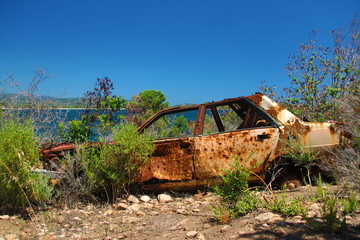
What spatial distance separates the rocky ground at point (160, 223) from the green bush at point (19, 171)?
0.26 m

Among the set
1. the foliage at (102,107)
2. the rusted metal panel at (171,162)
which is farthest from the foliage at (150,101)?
the rusted metal panel at (171,162)

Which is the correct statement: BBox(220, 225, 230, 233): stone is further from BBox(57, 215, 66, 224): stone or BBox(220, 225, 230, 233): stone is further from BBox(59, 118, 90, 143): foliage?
BBox(59, 118, 90, 143): foliage

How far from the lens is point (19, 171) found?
409 centimetres

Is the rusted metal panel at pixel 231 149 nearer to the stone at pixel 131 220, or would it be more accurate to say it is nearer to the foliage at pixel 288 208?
the stone at pixel 131 220

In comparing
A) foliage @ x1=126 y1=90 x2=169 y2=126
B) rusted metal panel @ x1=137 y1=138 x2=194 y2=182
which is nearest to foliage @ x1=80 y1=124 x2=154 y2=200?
rusted metal panel @ x1=137 y1=138 x2=194 y2=182

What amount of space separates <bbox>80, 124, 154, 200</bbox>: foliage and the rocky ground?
33cm

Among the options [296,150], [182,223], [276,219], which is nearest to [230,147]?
[296,150]

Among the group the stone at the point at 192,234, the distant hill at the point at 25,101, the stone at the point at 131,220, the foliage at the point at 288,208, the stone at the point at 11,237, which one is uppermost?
the distant hill at the point at 25,101

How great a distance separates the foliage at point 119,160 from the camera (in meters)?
4.67

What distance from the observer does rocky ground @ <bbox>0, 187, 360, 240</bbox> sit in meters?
2.76

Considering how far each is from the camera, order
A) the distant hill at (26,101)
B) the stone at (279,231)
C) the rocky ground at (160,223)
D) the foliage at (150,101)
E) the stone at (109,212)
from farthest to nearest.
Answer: the foliage at (150,101)
the distant hill at (26,101)
the stone at (109,212)
the rocky ground at (160,223)
the stone at (279,231)

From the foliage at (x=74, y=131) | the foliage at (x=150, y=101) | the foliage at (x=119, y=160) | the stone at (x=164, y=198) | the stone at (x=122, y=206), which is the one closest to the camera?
the stone at (x=122, y=206)

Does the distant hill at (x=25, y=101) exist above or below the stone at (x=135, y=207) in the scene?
above

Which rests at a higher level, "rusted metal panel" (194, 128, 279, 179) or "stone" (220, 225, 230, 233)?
"rusted metal panel" (194, 128, 279, 179)
